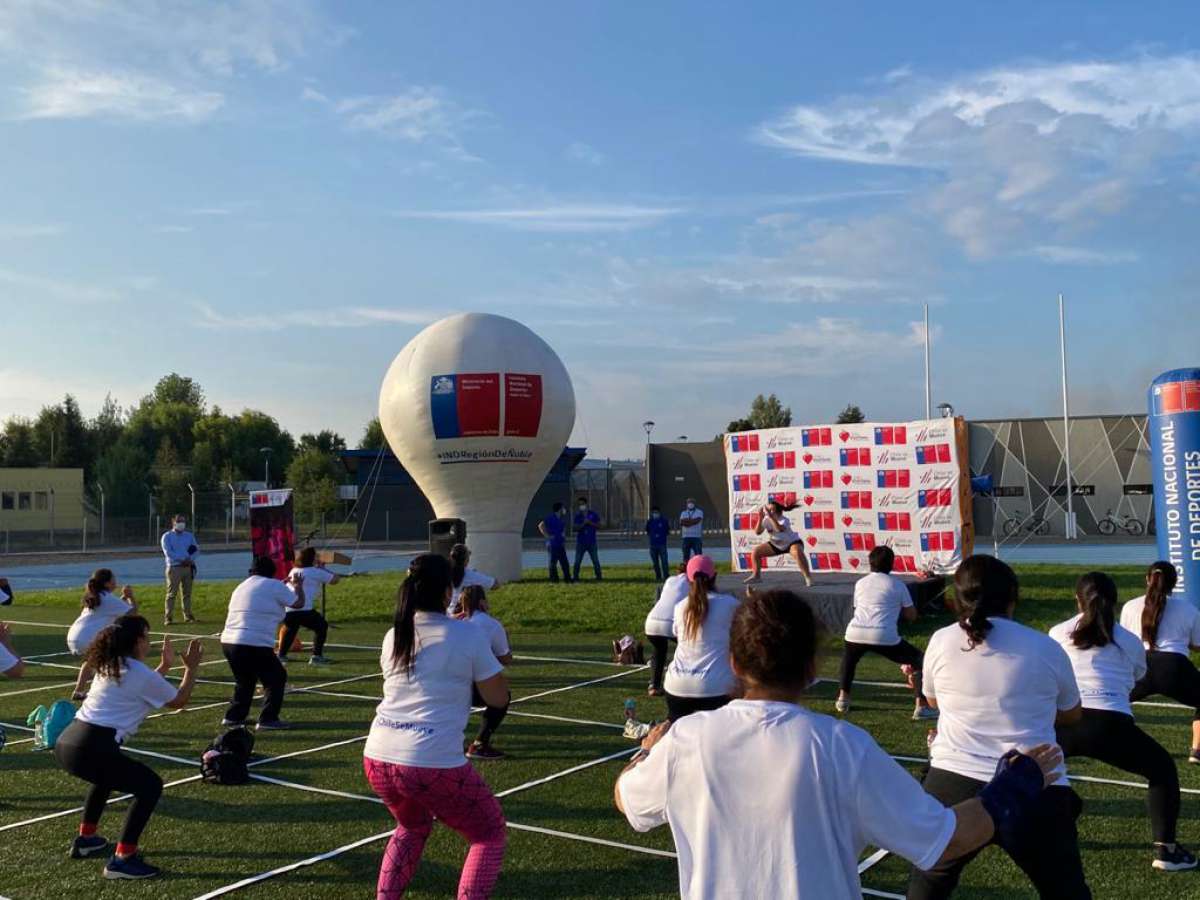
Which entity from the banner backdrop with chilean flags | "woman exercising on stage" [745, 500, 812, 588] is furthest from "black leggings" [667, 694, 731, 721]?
the banner backdrop with chilean flags

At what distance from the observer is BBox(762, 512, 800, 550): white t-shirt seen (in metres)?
17.4

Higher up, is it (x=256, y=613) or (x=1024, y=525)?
(x=256, y=613)

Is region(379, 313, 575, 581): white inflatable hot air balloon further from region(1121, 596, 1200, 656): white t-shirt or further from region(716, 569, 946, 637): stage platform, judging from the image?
region(1121, 596, 1200, 656): white t-shirt

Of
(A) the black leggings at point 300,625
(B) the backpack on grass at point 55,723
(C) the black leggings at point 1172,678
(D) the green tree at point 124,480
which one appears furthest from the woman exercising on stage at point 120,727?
(D) the green tree at point 124,480

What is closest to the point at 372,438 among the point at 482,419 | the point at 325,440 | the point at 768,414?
the point at 325,440

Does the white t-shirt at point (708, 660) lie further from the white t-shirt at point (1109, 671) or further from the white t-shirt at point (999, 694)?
the white t-shirt at point (999, 694)

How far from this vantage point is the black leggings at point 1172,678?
6676 millimetres

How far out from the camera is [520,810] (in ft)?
23.2

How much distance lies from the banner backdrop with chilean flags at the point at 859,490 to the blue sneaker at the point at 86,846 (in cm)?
1480

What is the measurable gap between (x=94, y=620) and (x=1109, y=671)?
8.97 meters

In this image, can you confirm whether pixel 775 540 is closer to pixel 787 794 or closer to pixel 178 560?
pixel 178 560

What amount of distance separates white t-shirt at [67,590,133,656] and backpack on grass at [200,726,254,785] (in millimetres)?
2547

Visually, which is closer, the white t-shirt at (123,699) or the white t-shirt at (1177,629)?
the white t-shirt at (123,699)

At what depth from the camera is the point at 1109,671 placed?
5.41m
